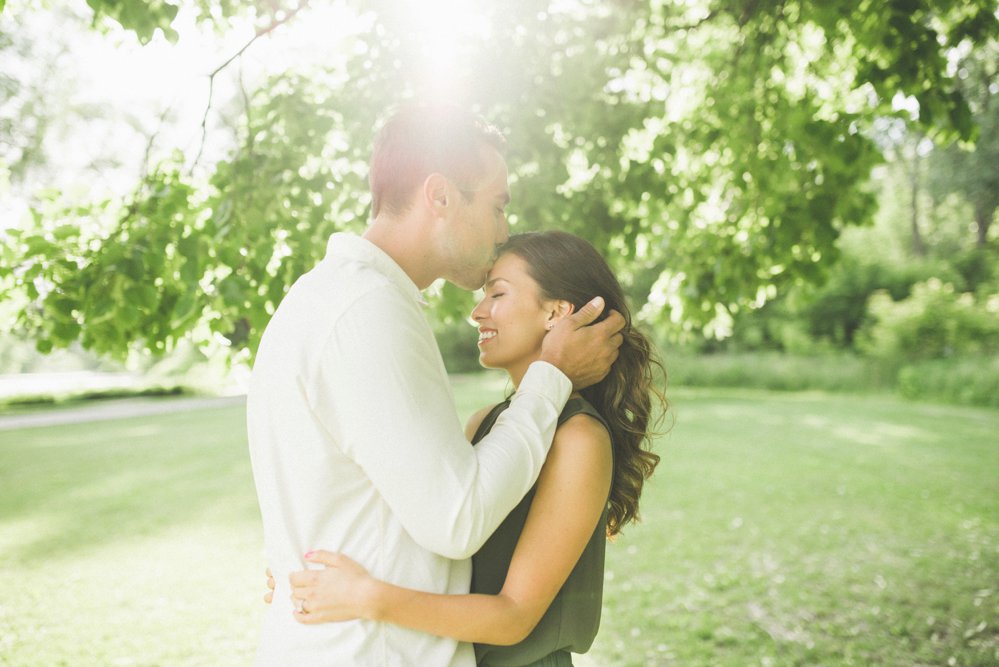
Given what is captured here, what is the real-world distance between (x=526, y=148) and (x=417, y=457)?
4299mm

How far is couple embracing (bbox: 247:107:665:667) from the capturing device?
1642 millimetres

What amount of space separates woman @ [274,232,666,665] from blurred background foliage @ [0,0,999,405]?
2.19 meters

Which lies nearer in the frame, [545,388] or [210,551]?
[545,388]

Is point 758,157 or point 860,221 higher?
point 758,157

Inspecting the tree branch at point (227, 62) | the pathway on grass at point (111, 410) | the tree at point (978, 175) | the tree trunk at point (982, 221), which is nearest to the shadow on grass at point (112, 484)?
the pathway on grass at point (111, 410)

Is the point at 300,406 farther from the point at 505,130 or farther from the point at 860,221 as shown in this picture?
the point at 860,221

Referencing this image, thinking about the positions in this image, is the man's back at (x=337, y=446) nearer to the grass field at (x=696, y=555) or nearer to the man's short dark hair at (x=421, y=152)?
the man's short dark hair at (x=421, y=152)

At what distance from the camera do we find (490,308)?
95.5 inches

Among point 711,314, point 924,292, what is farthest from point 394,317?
point 924,292

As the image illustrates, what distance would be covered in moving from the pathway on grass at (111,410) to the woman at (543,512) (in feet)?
77.0

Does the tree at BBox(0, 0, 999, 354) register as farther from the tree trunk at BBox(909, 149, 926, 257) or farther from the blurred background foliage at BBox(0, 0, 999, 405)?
the tree trunk at BBox(909, 149, 926, 257)

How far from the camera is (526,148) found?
5.57 m

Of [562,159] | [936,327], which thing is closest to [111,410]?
[562,159]

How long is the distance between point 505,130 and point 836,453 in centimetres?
1195
